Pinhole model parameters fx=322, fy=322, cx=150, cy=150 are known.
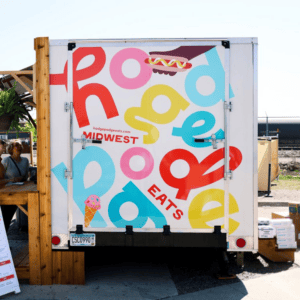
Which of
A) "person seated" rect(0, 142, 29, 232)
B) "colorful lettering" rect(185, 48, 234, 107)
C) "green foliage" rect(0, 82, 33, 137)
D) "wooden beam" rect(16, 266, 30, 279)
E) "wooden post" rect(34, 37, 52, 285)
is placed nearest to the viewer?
"colorful lettering" rect(185, 48, 234, 107)

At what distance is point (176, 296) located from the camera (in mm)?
3811

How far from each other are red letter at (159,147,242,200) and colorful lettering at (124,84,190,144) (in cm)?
31

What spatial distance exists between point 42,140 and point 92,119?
2.13 ft

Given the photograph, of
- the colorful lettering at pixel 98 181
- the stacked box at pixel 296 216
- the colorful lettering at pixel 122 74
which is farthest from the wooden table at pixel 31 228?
the stacked box at pixel 296 216

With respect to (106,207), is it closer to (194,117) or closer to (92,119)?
(92,119)

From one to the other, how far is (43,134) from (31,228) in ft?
3.82

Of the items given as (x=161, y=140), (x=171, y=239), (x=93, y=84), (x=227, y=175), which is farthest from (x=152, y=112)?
(x=171, y=239)

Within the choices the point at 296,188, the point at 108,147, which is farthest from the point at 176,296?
the point at 296,188

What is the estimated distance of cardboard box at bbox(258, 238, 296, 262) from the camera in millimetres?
4863

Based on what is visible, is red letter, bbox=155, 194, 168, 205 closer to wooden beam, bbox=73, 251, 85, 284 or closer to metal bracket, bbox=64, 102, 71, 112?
wooden beam, bbox=73, 251, 85, 284

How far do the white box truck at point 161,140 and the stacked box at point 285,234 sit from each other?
1405 millimetres

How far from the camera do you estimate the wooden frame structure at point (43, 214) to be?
3.78 metres

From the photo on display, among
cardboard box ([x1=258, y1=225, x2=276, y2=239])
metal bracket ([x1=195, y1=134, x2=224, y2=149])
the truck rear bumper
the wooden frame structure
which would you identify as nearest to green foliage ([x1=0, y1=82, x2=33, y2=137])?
the wooden frame structure

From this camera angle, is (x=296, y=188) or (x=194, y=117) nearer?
(x=194, y=117)
